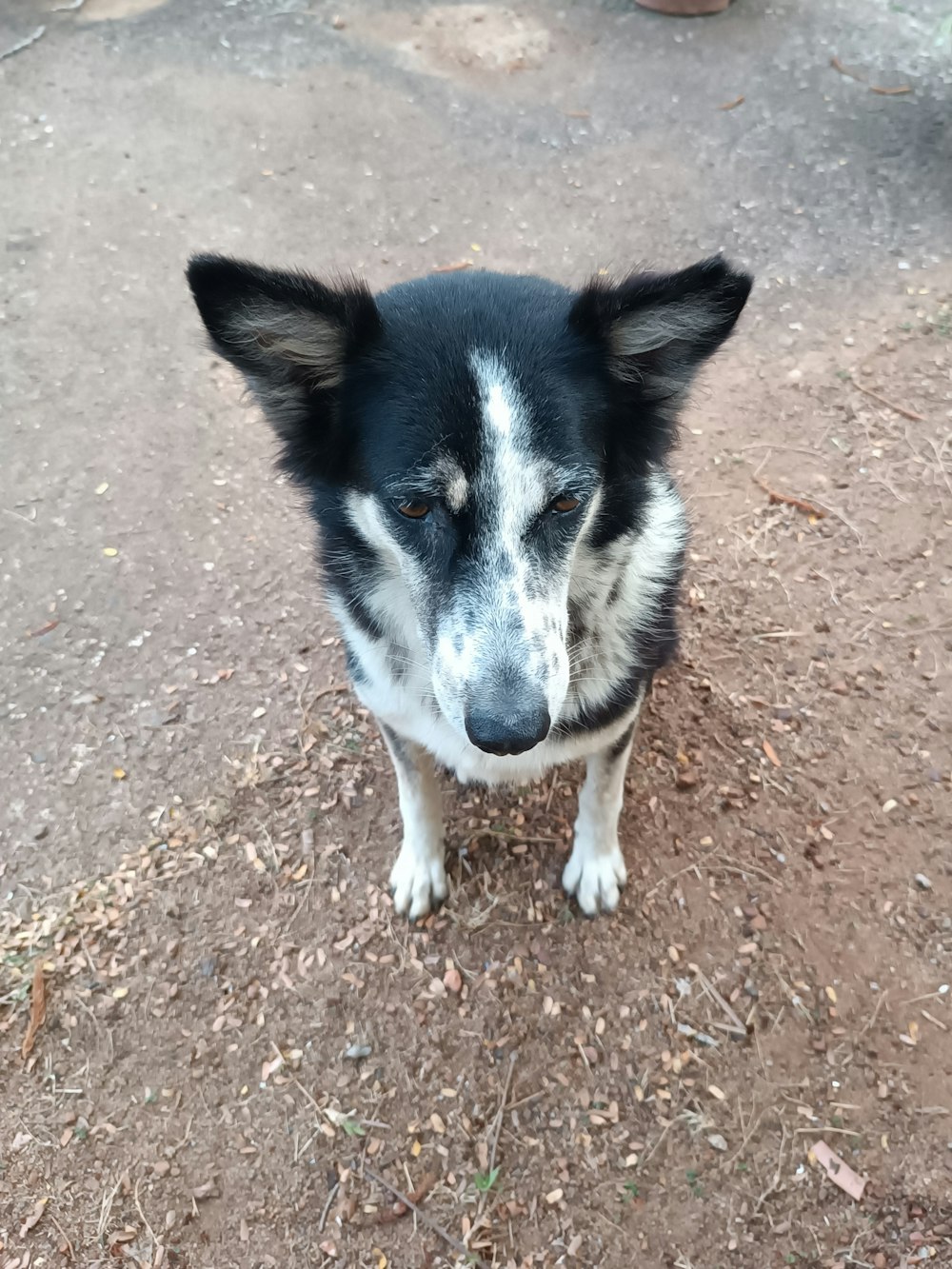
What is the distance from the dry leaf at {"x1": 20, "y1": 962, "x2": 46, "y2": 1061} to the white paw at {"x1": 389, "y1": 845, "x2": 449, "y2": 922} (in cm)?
115

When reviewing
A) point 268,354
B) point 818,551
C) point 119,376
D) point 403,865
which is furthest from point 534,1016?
point 119,376

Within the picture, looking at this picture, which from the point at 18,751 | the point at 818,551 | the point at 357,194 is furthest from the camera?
the point at 357,194

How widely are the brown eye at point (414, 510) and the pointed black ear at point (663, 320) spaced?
1.79ft

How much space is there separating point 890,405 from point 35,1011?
4.44 meters

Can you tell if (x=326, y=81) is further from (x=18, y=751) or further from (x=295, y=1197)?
(x=295, y=1197)

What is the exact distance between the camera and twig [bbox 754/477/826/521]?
3912 millimetres

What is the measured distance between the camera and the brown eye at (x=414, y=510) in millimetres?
1937

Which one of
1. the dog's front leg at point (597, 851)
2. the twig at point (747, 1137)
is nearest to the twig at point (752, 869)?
the dog's front leg at point (597, 851)

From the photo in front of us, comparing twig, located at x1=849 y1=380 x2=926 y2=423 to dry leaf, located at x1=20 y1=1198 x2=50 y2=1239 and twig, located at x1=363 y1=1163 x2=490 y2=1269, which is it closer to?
twig, located at x1=363 y1=1163 x2=490 y2=1269

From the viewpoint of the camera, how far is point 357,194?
5.62 metres

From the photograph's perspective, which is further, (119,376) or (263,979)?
(119,376)

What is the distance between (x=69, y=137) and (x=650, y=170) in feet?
13.2

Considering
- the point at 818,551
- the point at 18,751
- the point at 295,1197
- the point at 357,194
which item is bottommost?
the point at 295,1197

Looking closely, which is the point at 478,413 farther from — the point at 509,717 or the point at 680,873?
the point at 680,873
